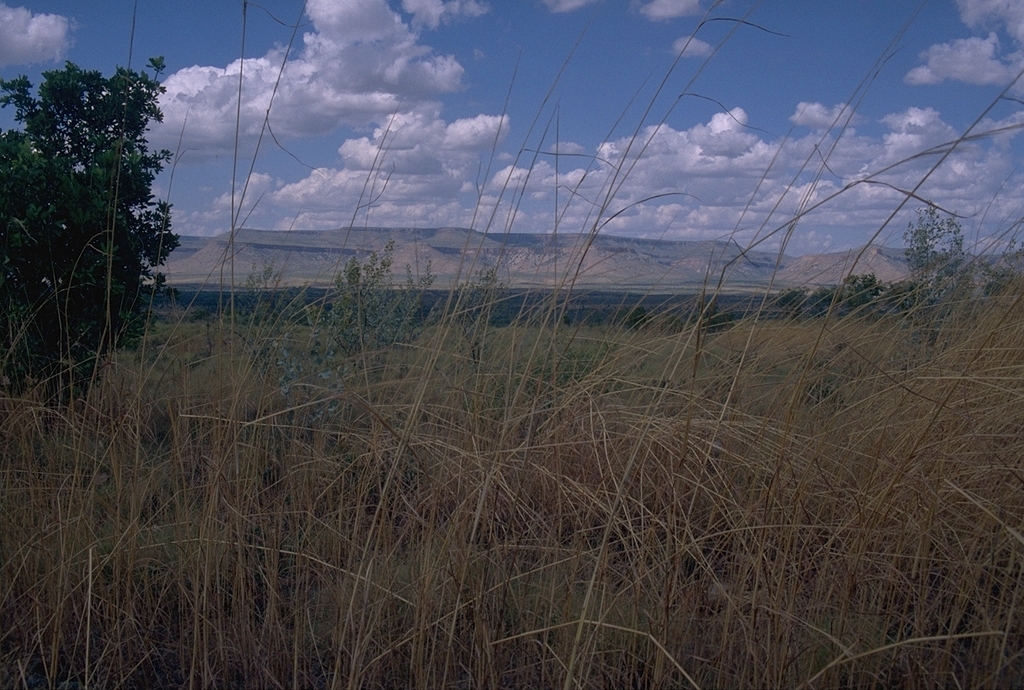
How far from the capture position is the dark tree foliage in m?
4.12

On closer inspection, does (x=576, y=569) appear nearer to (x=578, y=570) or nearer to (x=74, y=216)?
(x=578, y=570)

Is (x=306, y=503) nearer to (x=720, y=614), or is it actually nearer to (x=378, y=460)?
(x=378, y=460)

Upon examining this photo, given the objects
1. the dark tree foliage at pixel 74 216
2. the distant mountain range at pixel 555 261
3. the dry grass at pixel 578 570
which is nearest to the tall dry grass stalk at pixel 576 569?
the dry grass at pixel 578 570

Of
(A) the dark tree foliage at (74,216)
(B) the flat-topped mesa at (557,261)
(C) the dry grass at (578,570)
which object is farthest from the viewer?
(A) the dark tree foliage at (74,216)

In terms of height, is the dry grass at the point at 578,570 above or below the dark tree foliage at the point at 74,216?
below

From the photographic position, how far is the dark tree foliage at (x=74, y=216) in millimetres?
4121

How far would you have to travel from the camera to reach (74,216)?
13.8ft

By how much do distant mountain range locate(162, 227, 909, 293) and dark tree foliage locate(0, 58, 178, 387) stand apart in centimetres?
130

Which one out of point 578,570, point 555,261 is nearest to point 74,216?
point 555,261

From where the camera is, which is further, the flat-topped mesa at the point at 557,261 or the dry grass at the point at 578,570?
the flat-topped mesa at the point at 557,261

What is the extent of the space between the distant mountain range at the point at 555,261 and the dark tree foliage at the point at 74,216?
4.26ft

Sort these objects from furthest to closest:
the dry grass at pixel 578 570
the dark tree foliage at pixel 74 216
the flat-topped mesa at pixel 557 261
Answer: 1. the dark tree foliage at pixel 74 216
2. the flat-topped mesa at pixel 557 261
3. the dry grass at pixel 578 570

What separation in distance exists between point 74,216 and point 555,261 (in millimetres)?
3043

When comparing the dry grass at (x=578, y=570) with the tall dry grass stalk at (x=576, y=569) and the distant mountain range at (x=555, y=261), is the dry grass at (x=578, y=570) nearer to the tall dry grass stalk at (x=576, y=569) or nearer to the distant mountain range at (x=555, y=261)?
the tall dry grass stalk at (x=576, y=569)
